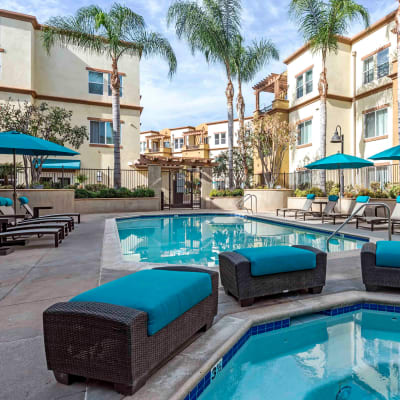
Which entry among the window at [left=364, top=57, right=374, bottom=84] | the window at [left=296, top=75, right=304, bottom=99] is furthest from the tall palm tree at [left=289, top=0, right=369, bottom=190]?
the window at [left=296, top=75, right=304, bottom=99]

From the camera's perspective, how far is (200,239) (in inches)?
364

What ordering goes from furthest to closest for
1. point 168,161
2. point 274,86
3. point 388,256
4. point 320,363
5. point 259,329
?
point 274,86 < point 168,161 < point 388,256 < point 259,329 < point 320,363

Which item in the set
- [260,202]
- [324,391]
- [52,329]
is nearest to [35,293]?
[52,329]

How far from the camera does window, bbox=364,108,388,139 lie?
17281mm

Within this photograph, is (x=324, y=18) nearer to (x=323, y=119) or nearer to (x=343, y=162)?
(x=323, y=119)

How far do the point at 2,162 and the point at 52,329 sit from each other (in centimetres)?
1934

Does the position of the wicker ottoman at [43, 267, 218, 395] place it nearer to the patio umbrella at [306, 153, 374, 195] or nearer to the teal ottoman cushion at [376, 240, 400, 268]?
the teal ottoman cushion at [376, 240, 400, 268]

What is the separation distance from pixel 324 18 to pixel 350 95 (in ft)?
19.1

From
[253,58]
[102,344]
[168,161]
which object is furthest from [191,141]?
[102,344]

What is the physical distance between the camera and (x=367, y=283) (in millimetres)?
3766

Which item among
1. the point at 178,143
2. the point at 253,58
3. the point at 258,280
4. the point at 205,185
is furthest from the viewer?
the point at 178,143

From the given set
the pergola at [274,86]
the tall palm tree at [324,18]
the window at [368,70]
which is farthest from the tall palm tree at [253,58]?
the window at [368,70]

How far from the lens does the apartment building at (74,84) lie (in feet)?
60.0

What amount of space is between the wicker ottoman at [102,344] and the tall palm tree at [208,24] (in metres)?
18.3
